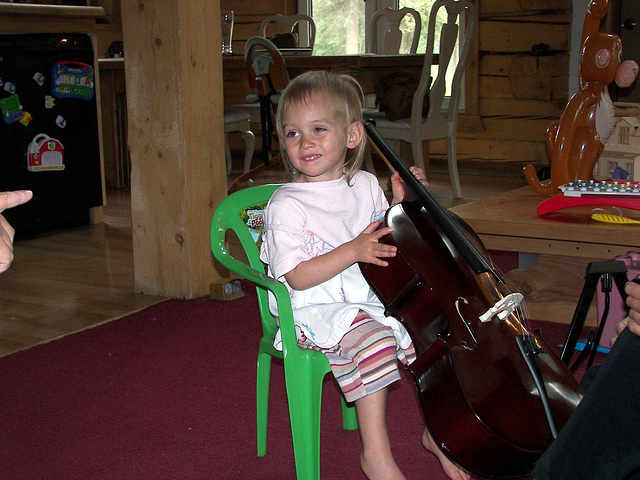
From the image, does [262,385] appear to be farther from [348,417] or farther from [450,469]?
[450,469]

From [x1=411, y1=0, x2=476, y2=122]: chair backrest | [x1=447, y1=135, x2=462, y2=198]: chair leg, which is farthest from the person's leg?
[x1=447, y1=135, x2=462, y2=198]: chair leg

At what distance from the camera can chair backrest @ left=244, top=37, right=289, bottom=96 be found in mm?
3988

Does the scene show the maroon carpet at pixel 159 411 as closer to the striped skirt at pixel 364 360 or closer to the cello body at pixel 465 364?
the striped skirt at pixel 364 360

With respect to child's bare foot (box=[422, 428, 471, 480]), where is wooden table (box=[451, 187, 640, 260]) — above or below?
above

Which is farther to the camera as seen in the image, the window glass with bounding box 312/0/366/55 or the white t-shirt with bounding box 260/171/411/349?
the window glass with bounding box 312/0/366/55

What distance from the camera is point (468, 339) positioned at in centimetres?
111

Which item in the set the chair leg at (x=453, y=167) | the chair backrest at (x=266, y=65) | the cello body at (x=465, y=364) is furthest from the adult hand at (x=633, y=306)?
the chair leg at (x=453, y=167)

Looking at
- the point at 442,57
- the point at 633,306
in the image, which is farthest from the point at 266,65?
the point at 633,306

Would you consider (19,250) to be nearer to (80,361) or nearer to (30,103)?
(30,103)

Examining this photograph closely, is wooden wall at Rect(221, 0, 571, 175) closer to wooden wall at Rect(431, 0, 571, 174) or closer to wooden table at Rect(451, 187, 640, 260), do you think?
wooden wall at Rect(431, 0, 571, 174)

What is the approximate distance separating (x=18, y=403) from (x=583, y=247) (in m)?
1.42

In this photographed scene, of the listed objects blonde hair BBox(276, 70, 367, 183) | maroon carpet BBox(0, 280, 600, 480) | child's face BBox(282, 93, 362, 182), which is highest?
blonde hair BBox(276, 70, 367, 183)

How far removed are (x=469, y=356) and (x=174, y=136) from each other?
164 cm

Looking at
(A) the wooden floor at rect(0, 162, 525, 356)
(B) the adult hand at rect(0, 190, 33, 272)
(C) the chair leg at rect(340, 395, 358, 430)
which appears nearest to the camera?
(B) the adult hand at rect(0, 190, 33, 272)
